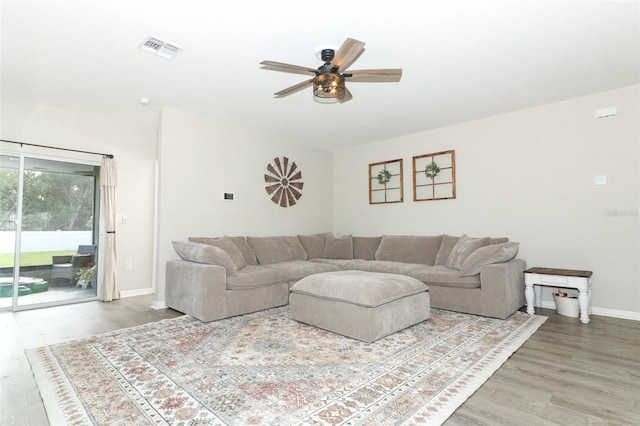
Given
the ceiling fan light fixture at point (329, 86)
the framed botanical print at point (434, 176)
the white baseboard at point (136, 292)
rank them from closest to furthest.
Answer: the ceiling fan light fixture at point (329, 86) → the white baseboard at point (136, 292) → the framed botanical print at point (434, 176)

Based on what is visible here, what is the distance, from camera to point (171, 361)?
7.90 feet

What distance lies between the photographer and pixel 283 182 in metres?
5.72

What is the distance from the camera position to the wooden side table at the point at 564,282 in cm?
338

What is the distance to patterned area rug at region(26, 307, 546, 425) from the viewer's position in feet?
5.69

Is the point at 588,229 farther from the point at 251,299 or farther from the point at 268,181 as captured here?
the point at 268,181

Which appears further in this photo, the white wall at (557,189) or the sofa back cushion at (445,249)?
the sofa back cushion at (445,249)

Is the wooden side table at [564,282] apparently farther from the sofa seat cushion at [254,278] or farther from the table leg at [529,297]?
the sofa seat cushion at [254,278]

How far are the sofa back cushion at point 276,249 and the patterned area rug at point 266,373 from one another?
1575 mm

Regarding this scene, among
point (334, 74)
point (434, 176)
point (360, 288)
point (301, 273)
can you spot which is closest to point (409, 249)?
A: point (434, 176)

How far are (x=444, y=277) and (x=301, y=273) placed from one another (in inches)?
68.9

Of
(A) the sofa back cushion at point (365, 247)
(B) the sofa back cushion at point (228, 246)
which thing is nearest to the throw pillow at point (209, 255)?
(B) the sofa back cushion at point (228, 246)

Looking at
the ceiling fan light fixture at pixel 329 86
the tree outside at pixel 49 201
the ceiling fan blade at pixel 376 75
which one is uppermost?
the ceiling fan blade at pixel 376 75

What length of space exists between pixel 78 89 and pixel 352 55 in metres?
3.19

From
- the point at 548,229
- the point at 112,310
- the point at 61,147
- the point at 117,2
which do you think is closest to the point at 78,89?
the point at 61,147
